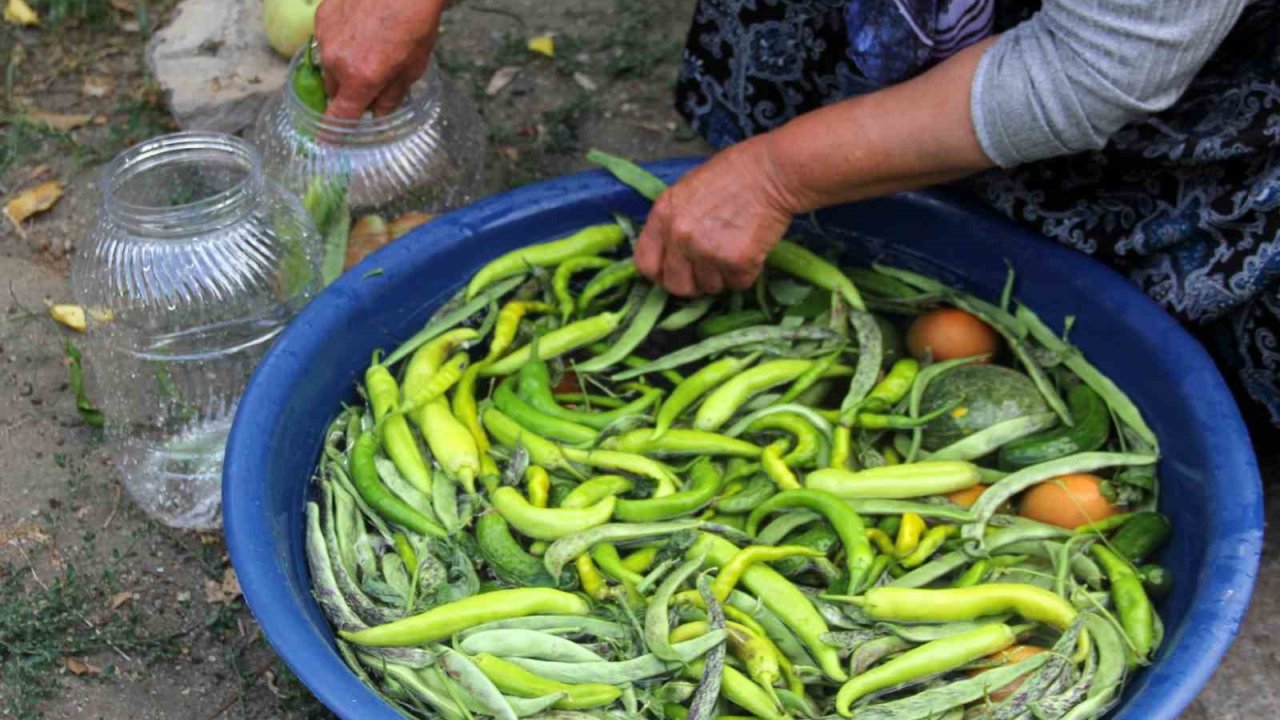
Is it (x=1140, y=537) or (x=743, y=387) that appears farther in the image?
(x=743, y=387)

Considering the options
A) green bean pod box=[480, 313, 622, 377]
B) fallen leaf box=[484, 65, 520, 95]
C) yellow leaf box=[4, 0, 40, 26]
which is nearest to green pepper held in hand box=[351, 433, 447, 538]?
green bean pod box=[480, 313, 622, 377]

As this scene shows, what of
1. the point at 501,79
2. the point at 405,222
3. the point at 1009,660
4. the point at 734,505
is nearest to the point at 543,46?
the point at 501,79

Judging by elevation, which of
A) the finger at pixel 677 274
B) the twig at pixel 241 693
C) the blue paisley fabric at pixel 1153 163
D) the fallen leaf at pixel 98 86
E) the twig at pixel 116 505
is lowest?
the twig at pixel 116 505

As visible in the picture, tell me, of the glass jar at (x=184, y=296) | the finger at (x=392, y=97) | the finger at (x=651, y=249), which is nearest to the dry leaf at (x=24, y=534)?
the glass jar at (x=184, y=296)

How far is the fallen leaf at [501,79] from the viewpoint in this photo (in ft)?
11.7

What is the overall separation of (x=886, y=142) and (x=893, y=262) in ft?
1.75

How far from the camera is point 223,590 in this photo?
2.41m

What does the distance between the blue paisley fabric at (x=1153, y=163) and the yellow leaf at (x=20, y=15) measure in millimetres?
2138

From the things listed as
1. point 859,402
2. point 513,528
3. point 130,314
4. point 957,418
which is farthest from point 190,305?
point 957,418

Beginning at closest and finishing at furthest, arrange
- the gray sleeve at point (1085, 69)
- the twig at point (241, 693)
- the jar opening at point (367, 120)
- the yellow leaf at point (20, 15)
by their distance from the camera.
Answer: the gray sleeve at point (1085, 69), the twig at point (241, 693), the jar opening at point (367, 120), the yellow leaf at point (20, 15)

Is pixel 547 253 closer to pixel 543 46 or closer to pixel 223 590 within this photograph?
pixel 223 590

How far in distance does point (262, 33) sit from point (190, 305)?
1.17 meters

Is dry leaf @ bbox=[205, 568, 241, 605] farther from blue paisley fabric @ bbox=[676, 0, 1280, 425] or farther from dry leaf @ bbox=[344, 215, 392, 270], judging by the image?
blue paisley fabric @ bbox=[676, 0, 1280, 425]

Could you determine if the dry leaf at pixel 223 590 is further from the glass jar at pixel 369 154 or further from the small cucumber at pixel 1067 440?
the small cucumber at pixel 1067 440
